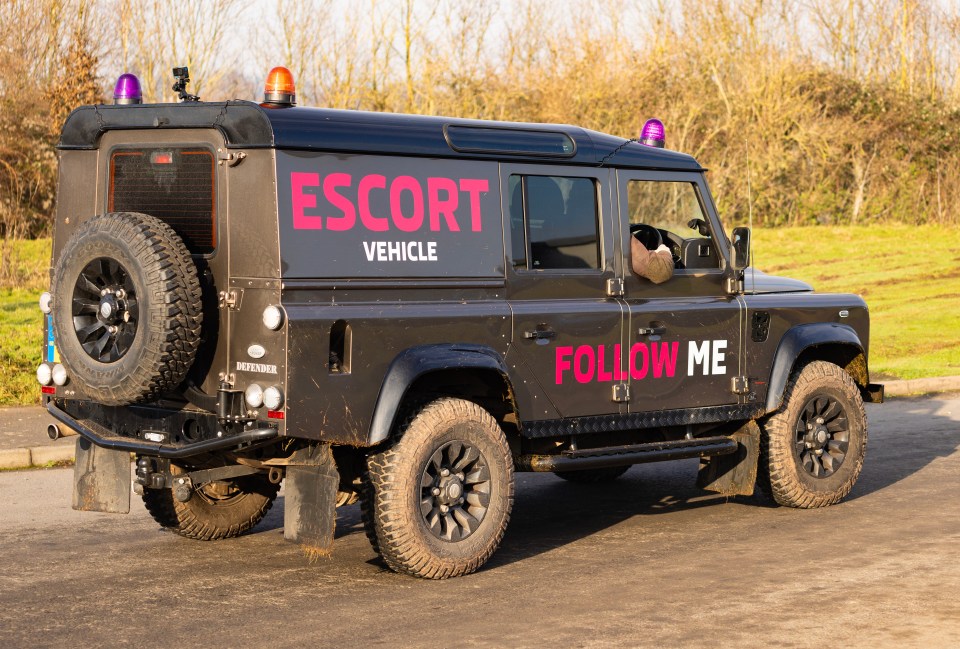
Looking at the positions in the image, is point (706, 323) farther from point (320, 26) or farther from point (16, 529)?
point (320, 26)

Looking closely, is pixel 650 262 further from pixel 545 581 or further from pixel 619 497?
pixel 619 497

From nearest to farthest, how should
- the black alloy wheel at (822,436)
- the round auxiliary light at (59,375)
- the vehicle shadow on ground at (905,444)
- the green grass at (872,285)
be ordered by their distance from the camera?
1. the round auxiliary light at (59,375)
2. the black alloy wheel at (822,436)
3. the vehicle shadow on ground at (905,444)
4. the green grass at (872,285)

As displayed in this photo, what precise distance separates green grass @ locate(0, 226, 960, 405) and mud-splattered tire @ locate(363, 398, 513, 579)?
7.05 m

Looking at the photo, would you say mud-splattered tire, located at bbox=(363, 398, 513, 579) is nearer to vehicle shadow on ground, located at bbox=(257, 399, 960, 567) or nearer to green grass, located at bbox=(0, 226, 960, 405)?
vehicle shadow on ground, located at bbox=(257, 399, 960, 567)

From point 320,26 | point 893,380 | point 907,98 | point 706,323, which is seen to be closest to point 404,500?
point 706,323

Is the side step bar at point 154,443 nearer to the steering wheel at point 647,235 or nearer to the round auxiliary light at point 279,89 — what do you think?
the round auxiliary light at point 279,89

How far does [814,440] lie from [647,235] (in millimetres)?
1874

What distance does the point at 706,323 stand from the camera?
784cm

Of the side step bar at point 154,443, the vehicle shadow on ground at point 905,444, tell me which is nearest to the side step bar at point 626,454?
the vehicle shadow on ground at point 905,444

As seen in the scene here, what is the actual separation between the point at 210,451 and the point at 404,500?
946mm

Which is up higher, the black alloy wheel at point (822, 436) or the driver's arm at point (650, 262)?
the driver's arm at point (650, 262)

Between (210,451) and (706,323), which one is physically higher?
(706,323)

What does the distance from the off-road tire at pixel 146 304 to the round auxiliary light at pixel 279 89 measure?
0.79m

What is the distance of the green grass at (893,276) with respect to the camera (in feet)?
59.4
